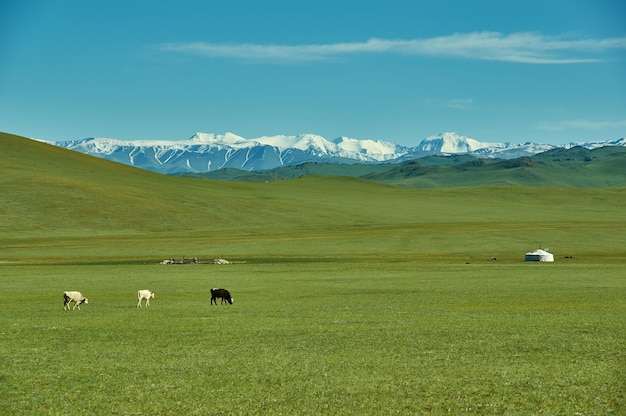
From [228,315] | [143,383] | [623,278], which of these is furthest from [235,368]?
[623,278]

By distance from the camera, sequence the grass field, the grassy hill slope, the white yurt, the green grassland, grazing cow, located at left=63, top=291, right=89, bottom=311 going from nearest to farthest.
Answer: the grass field < the green grassland < grazing cow, located at left=63, top=291, right=89, bottom=311 < the white yurt < the grassy hill slope

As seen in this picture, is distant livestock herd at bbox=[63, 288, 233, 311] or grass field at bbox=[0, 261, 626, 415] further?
distant livestock herd at bbox=[63, 288, 233, 311]

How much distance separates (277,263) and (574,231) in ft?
208

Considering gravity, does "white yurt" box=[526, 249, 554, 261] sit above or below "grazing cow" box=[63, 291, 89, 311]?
below

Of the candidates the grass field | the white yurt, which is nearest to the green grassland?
the grass field

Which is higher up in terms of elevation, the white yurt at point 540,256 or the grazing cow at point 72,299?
the grazing cow at point 72,299

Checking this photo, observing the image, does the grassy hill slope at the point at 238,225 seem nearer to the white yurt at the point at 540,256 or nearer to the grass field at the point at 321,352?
the white yurt at the point at 540,256

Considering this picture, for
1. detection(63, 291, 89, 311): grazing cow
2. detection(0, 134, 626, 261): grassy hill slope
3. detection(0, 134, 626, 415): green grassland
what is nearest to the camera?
detection(0, 134, 626, 415): green grassland

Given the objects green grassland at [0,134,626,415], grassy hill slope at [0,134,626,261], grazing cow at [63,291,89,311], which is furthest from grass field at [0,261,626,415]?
grassy hill slope at [0,134,626,261]

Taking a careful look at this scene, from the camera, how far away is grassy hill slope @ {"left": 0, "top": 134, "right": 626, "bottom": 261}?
95000 millimetres

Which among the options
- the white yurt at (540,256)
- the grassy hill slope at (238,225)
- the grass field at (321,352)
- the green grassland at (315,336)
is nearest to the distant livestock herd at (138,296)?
the grass field at (321,352)

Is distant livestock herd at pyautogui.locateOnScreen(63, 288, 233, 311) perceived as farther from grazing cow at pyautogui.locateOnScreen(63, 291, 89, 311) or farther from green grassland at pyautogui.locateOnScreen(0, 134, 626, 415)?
green grassland at pyautogui.locateOnScreen(0, 134, 626, 415)

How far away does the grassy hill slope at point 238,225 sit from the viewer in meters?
95.0

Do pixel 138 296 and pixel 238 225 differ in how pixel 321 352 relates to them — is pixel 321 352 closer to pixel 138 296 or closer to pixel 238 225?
pixel 138 296
